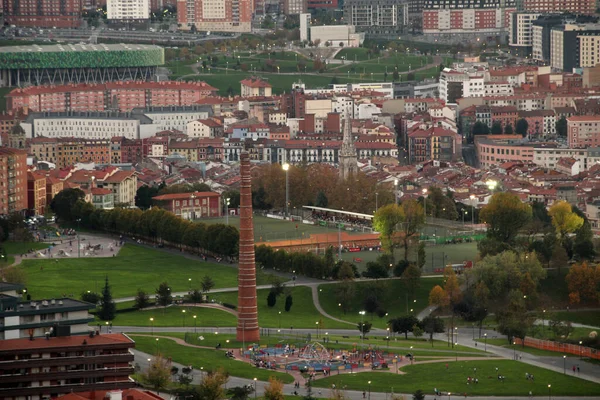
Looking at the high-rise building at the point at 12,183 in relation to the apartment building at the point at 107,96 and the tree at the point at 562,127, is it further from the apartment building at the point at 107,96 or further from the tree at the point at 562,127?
the apartment building at the point at 107,96

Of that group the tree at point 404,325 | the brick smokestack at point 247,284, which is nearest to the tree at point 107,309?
the brick smokestack at point 247,284

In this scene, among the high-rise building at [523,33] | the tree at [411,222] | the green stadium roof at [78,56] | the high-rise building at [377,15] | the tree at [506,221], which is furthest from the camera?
the high-rise building at [377,15]

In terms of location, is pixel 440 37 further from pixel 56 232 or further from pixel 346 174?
pixel 56 232

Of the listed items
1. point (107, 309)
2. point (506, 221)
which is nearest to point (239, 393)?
point (107, 309)

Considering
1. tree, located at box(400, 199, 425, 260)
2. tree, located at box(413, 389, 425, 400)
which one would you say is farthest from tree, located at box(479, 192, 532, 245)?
tree, located at box(413, 389, 425, 400)

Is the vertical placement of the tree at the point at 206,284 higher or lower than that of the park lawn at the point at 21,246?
higher

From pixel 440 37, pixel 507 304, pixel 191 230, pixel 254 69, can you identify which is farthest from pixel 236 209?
pixel 440 37
